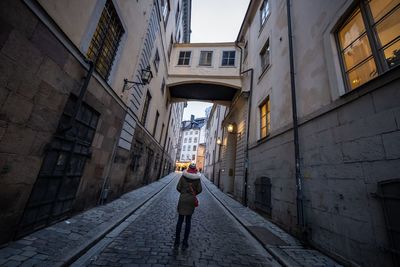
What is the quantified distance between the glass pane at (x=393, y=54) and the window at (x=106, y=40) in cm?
661

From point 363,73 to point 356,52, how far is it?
0.58m

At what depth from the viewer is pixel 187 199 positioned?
4031mm

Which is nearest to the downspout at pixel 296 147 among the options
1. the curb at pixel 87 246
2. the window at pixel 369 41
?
the window at pixel 369 41

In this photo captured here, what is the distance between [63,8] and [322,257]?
7.41 meters

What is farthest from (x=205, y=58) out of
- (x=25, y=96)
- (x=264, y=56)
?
(x=25, y=96)

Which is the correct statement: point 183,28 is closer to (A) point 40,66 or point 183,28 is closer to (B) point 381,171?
(A) point 40,66

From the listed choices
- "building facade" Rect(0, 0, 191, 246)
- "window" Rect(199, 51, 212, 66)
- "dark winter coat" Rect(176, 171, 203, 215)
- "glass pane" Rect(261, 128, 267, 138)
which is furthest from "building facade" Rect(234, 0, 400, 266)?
"window" Rect(199, 51, 212, 66)

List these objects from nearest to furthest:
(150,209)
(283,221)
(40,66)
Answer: (40,66)
(283,221)
(150,209)

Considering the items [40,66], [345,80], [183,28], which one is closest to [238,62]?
[183,28]

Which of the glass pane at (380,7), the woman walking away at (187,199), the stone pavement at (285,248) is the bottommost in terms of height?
the stone pavement at (285,248)

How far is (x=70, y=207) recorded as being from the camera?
16.0 ft

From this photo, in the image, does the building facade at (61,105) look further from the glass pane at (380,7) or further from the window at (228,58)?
the window at (228,58)

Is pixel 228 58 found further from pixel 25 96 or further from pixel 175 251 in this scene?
pixel 175 251

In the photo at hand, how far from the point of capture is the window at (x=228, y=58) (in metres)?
15.7
